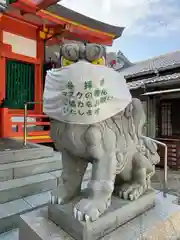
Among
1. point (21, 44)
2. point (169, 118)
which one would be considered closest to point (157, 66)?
point (169, 118)

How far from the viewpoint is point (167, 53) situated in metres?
12.8

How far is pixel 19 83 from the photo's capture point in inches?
203

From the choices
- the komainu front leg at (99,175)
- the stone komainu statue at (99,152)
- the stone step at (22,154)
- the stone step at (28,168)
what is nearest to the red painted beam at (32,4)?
the stone step at (22,154)

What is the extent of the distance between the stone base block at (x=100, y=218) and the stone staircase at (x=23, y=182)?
0.87 m

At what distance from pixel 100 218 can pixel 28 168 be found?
191cm

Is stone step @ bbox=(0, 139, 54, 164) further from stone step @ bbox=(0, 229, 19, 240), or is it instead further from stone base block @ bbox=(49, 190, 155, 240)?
stone base block @ bbox=(49, 190, 155, 240)

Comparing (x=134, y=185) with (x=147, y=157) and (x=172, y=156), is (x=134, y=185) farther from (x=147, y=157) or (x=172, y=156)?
(x=172, y=156)

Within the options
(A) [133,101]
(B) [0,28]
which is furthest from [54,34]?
(A) [133,101]

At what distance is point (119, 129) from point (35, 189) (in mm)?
1701

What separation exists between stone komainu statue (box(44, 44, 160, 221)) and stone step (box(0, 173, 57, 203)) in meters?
1.15

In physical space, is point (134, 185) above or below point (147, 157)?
below

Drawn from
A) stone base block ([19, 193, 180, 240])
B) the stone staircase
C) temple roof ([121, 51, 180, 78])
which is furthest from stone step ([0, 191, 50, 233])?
temple roof ([121, 51, 180, 78])

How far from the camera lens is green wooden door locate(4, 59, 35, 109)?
4980 mm

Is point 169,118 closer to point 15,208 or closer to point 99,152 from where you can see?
point 15,208
